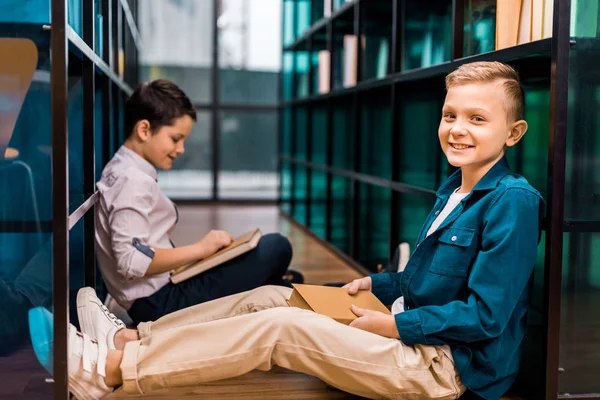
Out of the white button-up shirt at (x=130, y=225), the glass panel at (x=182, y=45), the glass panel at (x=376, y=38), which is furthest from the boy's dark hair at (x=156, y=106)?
the glass panel at (x=182, y=45)

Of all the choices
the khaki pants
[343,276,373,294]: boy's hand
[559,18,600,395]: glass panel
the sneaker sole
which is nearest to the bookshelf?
[559,18,600,395]: glass panel

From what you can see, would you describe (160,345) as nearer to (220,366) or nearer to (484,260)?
(220,366)

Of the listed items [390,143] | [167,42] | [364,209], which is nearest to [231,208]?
[167,42]

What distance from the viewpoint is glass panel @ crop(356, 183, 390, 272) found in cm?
322

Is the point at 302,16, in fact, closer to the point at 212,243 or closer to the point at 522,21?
the point at 212,243

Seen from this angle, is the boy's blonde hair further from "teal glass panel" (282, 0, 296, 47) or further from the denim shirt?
"teal glass panel" (282, 0, 296, 47)

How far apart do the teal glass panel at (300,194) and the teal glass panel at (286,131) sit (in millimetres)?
356

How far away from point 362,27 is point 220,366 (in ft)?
7.75

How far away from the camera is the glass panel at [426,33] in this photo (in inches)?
107

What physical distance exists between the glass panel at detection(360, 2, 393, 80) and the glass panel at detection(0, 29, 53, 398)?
6.55 feet

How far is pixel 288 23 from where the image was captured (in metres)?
5.93

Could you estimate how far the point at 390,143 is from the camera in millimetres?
3043

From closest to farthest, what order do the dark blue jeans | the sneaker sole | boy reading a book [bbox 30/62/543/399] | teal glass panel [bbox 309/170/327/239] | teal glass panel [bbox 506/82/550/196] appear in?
boy reading a book [bbox 30/62/543/399]
the sneaker sole
teal glass panel [bbox 506/82/550/196]
the dark blue jeans
teal glass panel [bbox 309/170/327/239]

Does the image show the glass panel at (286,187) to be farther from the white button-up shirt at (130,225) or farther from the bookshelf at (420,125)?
the white button-up shirt at (130,225)
